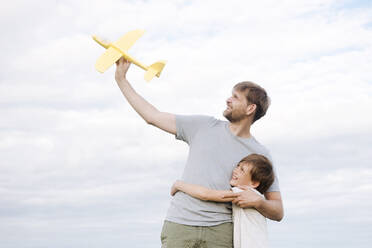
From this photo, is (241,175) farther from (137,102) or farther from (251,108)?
(137,102)

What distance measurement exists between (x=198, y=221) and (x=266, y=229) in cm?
56

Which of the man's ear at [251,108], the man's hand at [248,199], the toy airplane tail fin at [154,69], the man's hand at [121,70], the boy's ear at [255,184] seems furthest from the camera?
the toy airplane tail fin at [154,69]

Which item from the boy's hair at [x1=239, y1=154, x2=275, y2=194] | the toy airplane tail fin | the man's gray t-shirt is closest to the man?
the man's gray t-shirt

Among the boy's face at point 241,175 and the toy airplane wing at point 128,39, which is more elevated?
the toy airplane wing at point 128,39

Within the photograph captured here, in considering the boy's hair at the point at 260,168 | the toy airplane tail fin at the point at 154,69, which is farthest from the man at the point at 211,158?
the toy airplane tail fin at the point at 154,69

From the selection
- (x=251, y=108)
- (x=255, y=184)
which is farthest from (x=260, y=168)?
(x=251, y=108)

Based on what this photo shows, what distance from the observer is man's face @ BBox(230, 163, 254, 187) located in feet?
10.6

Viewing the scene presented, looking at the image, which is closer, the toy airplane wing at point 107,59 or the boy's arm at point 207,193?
the boy's arm at point 207,193

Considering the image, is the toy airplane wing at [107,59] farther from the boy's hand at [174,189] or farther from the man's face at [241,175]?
the man's face at [241,175]

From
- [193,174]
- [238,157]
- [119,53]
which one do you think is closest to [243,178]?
[238,157]

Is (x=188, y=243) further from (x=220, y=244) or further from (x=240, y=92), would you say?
(x=240, y=92)

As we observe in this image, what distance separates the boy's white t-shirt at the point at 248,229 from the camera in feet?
10.3

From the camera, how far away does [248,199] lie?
3092 millimetres

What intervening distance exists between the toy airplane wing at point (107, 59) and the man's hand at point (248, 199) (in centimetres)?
148
